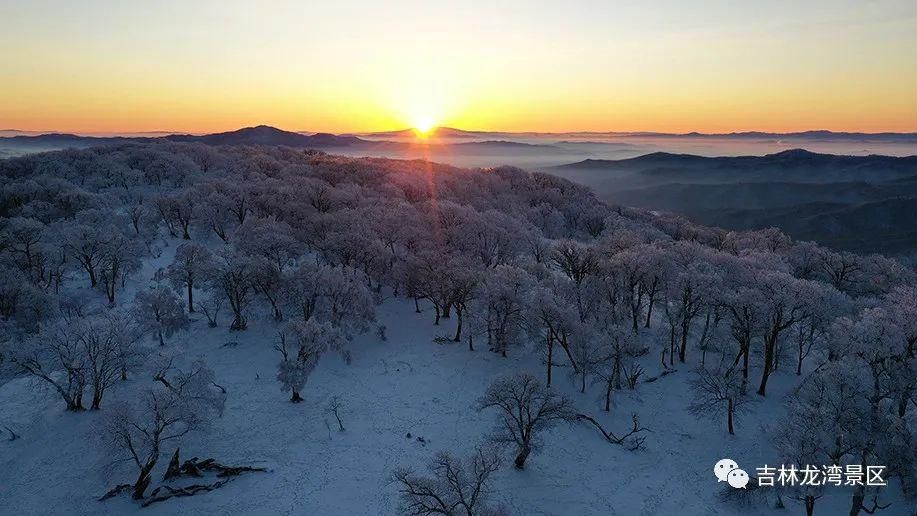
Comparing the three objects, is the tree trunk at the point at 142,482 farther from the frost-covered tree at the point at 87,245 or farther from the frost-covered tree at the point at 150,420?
the frost-covered tree at the point at 87,245

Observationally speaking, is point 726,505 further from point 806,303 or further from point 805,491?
point 806,303

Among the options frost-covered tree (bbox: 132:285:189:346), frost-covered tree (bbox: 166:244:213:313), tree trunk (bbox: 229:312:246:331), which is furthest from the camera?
frost-covered tree (bbox: 166:244:213:313)

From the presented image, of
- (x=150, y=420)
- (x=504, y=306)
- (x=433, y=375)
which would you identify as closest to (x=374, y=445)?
(x=433, y=375)

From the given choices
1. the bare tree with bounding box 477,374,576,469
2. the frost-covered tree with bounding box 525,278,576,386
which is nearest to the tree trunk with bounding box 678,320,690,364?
the frost-covered tree with bounding box 525,278,576,386

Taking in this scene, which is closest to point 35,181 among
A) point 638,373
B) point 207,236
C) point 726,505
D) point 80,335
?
point 207,236

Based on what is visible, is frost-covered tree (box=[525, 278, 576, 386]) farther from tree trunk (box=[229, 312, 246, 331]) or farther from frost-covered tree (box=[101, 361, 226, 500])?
tree trunk (box=[229, 312, 246, 331])

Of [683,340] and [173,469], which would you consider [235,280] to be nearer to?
[173,469]
